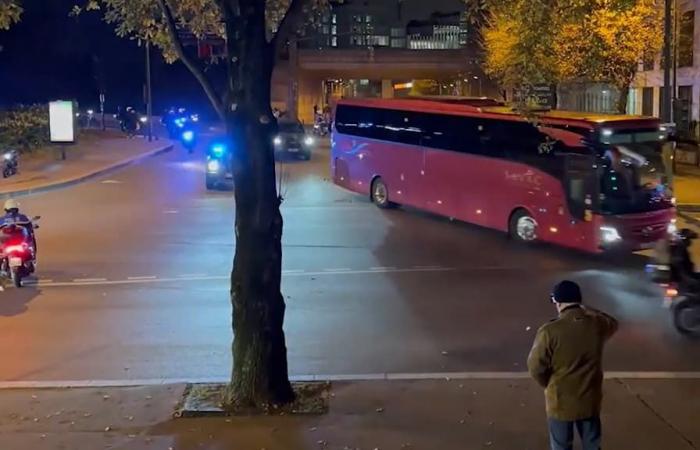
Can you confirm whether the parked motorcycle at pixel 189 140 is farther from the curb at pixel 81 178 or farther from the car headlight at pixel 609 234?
the car headlight at pixel 609 234

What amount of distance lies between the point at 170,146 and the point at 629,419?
45.2 m

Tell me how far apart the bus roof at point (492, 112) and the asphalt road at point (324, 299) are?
2443 millimetres

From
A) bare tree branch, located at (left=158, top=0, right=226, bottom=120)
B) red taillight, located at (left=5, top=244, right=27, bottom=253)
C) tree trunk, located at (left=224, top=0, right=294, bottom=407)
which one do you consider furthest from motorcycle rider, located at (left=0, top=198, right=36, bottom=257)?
tree trunk, located at (left=224, top=0, right=294, bottom=407)

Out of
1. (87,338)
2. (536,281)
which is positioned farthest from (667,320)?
(87,338)

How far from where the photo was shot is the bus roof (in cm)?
1622

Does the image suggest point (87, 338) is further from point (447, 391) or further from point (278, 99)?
point (278, 99)

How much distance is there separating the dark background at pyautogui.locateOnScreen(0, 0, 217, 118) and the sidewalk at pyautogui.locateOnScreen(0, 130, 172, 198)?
480 cm

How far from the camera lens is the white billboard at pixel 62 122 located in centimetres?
3747

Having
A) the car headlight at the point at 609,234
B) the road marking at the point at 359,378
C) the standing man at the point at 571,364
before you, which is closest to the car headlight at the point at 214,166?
the car headlight at the point at 609,234

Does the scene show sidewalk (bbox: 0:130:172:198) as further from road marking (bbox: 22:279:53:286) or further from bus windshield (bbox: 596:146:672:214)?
bus windshield (bbox: 596:146:672:214)

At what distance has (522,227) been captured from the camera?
59.1ft

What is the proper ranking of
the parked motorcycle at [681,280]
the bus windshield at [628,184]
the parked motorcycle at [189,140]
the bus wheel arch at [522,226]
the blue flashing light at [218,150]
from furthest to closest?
the parked motorcycle at [189,140] → the blue flashing light at [218,150] → the bus wheel arch at [522,226] → the bus windshield at [628,184] → the parked motorcycle at [681,280]

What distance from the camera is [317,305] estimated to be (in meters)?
12.6

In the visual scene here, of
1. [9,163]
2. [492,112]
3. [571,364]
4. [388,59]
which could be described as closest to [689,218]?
[492,112]
